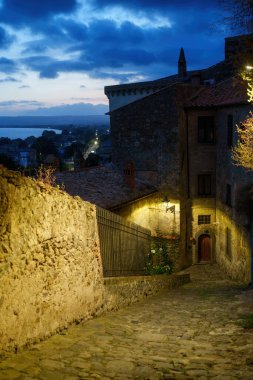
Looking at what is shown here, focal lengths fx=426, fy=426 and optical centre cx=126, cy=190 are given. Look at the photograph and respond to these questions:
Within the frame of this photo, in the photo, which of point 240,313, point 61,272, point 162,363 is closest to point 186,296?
point 240,313

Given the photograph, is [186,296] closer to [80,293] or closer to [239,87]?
[80,293]

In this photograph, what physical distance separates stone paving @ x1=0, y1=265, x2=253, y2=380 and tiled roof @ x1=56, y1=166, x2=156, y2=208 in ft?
26.8

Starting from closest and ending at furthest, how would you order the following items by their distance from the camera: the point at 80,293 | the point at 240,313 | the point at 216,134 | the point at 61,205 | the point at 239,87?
the point at 61,205, the point at 80,293, the point at 240,313, the point at 239,87, the point at 216,134

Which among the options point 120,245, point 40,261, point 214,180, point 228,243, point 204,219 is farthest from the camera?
point 204,219

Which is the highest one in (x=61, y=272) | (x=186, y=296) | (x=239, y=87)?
(x=239, y=87)

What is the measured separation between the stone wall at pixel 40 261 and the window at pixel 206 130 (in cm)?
1479

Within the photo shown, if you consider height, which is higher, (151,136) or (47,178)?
(151,136)

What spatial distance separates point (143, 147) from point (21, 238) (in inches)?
699

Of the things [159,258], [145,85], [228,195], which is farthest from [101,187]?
[145,85]

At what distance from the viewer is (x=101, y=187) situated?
18.9 m

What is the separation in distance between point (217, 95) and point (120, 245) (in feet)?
38.4

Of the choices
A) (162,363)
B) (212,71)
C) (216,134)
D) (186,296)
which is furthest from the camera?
(212,71)

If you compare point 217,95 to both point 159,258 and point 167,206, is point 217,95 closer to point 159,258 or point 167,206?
point 167,206

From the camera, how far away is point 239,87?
19141mm
